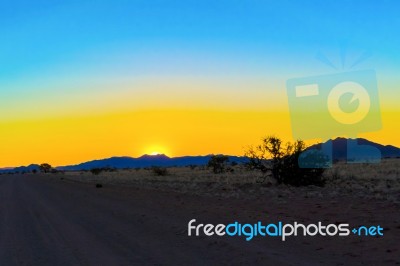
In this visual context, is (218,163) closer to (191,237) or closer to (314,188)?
(314,188)

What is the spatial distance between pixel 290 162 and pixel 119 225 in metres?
17.4

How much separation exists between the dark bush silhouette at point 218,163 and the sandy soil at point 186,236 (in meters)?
42.5

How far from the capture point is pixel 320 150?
3222 cm

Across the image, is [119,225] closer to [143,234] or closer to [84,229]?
[84,229]

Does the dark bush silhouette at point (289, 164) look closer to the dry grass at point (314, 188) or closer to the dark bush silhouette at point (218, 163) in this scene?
the dry grass at point (314, 188)

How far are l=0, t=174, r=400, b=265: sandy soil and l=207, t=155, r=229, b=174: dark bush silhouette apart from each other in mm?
42546

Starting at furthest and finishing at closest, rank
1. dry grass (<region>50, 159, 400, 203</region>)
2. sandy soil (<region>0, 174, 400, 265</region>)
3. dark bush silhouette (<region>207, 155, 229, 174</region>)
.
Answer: dark bush silhouette (<region>207, 155, 229, 174</region>) → dry grass (<region>50, 159, 400, 203</region>) → sandy soil (<region>0, 174, 400, 265</region>)

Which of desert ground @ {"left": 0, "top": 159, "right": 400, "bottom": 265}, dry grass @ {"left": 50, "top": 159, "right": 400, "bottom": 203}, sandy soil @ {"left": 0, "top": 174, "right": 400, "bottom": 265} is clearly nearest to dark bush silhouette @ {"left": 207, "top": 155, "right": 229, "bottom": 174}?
dry grass @ {"left": 50, "top": 159, "right": 400, "bottom": 203}

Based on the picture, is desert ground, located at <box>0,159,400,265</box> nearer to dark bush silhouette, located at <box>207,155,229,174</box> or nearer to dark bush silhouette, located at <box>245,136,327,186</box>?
dark bush silhouette, located at <box>245,136,327,186</box>

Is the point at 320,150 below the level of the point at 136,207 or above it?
above

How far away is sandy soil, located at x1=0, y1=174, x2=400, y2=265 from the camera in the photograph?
10000 millimetres

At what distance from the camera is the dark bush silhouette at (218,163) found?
64.4 m

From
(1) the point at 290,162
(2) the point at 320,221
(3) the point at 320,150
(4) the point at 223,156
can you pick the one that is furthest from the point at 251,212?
(4) the point at 223,156

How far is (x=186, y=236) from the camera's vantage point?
42.4 ft
